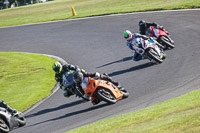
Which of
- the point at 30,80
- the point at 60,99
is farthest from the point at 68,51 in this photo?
the point at 60,99

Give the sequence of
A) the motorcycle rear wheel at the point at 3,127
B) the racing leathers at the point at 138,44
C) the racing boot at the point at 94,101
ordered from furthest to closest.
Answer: the racing leathers at the point at 138,44 → the racing boot at the point at 94,101 → the motorcycle rear wheel at the point at 3,127

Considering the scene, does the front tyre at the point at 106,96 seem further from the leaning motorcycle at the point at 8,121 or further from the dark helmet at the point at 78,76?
the leaning motorcycle at the point at 8,121

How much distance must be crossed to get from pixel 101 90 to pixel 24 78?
9196 mm

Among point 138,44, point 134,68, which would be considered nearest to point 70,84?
point 134,68

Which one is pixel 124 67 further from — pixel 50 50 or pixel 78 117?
pixel 50 50

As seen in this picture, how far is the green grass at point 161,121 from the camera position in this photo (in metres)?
8.31

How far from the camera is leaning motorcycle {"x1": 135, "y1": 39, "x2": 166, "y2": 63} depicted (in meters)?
18.3

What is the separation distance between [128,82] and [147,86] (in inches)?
60.8

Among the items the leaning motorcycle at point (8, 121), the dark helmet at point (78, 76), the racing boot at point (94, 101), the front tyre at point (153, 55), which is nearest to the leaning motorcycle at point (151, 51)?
the front tyre at point (153, 55)

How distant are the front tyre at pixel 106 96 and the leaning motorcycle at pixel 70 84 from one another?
1222 mm

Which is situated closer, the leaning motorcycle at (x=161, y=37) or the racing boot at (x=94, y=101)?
the racing boot at (x=94, y=101)

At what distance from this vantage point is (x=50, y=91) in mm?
18812

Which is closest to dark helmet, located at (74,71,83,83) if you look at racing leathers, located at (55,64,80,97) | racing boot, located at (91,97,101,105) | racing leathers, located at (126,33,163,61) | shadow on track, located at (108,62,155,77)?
racing boot, located at (91,97,101,105)

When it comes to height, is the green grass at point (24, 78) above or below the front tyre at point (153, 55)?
below
